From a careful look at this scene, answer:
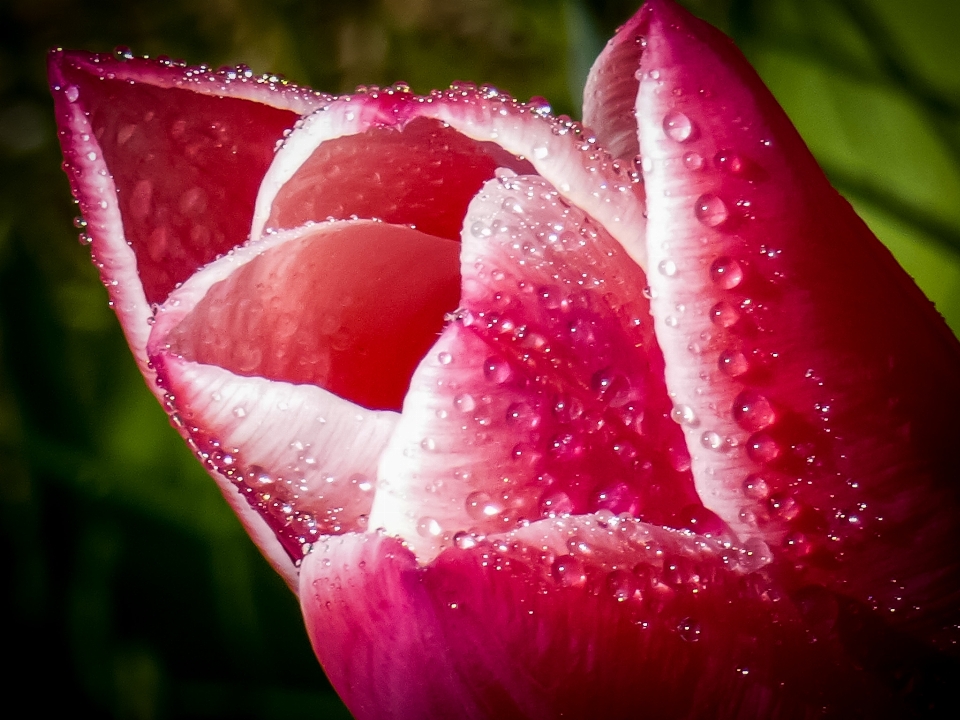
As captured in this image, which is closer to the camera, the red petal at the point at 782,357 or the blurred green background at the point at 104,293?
the red petal at the point at 782,357

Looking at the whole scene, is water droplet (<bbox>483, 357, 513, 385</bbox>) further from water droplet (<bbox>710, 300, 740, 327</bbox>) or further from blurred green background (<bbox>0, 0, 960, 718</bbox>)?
blurred green background (<bbox>0, 0, 960, 718</bbox>)

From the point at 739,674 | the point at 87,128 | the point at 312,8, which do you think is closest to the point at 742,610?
the point at 739,674

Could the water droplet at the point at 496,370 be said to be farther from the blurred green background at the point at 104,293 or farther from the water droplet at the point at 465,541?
the blurred green background at the point at 104,293

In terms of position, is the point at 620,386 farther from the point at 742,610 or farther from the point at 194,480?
the point at 194,480

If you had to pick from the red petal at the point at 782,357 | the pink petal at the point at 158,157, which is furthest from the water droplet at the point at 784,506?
the pink petal at the point at 158,157

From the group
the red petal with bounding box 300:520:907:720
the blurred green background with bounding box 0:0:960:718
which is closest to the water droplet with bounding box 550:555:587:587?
the red petal with bounding box 300:520:907:720

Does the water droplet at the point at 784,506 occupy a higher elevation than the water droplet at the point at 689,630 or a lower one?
higher
